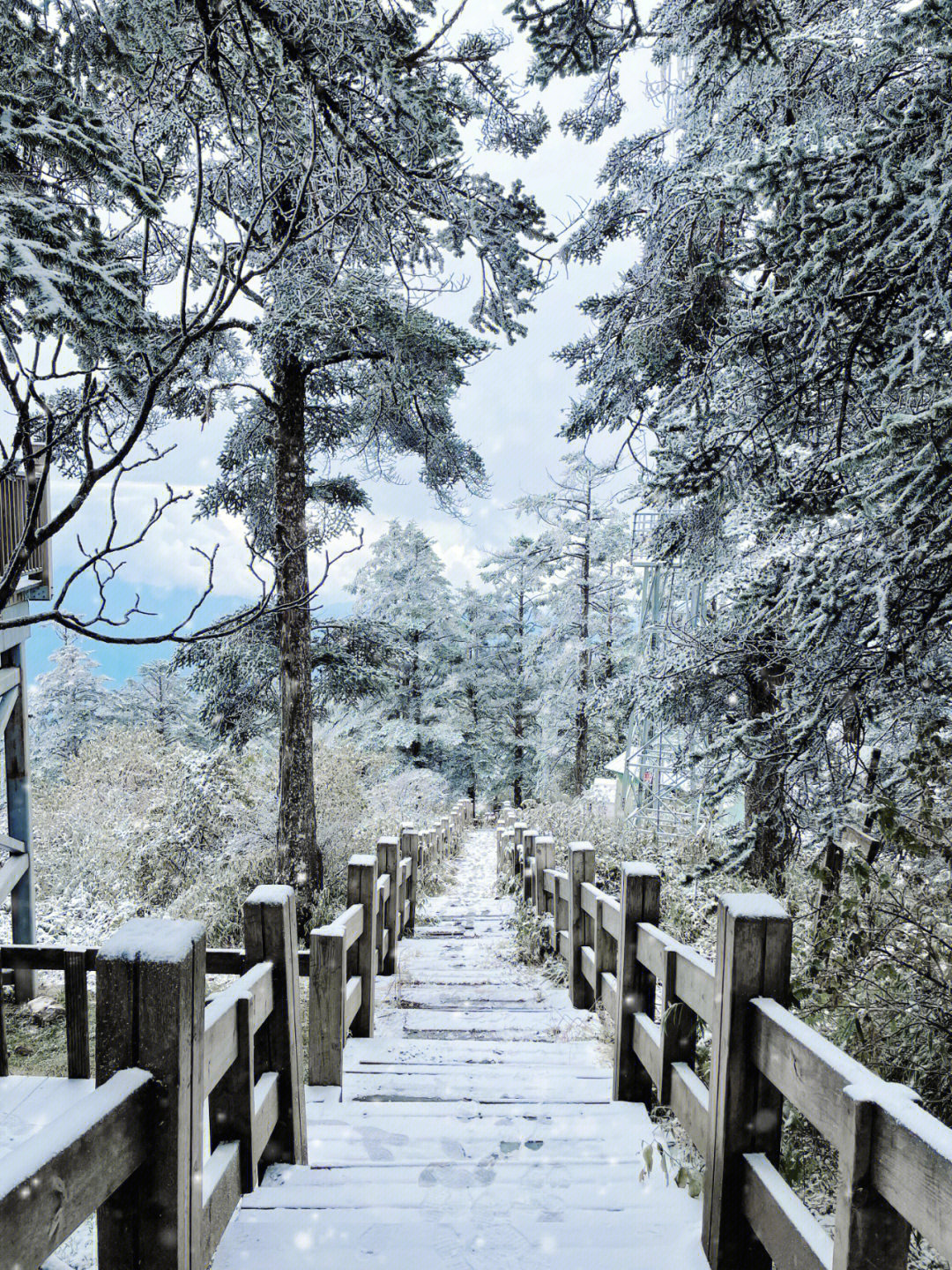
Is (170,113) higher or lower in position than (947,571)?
higher

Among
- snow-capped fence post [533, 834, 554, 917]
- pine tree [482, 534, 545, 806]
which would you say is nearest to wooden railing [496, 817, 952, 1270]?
snow-capped fence post [533, 834, 554, 917]

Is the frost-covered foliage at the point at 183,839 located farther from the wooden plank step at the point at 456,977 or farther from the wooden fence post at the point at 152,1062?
the wooden fence post at the point at 152,1062

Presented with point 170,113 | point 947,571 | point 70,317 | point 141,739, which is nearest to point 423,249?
point 170,113

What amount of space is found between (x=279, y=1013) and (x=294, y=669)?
6.15 metres

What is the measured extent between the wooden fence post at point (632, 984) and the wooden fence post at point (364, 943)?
5.31 feet

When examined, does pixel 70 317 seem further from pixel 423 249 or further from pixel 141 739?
pixel 141 739

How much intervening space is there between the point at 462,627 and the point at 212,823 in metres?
18.8

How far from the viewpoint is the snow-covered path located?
7.11 ft

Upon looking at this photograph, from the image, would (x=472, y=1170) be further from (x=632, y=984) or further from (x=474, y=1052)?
A: (x=474, y=1052)

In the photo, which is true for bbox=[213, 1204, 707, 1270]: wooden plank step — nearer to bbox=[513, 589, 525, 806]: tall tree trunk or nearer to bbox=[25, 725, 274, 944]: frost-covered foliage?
bbox=[25, 725, 274, 944]: frost-covered foliage

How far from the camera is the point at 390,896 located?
5648 millimetres

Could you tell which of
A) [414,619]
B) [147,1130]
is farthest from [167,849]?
[414,619]

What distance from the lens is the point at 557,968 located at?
245 inches

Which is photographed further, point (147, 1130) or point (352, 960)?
point (352, 960)
